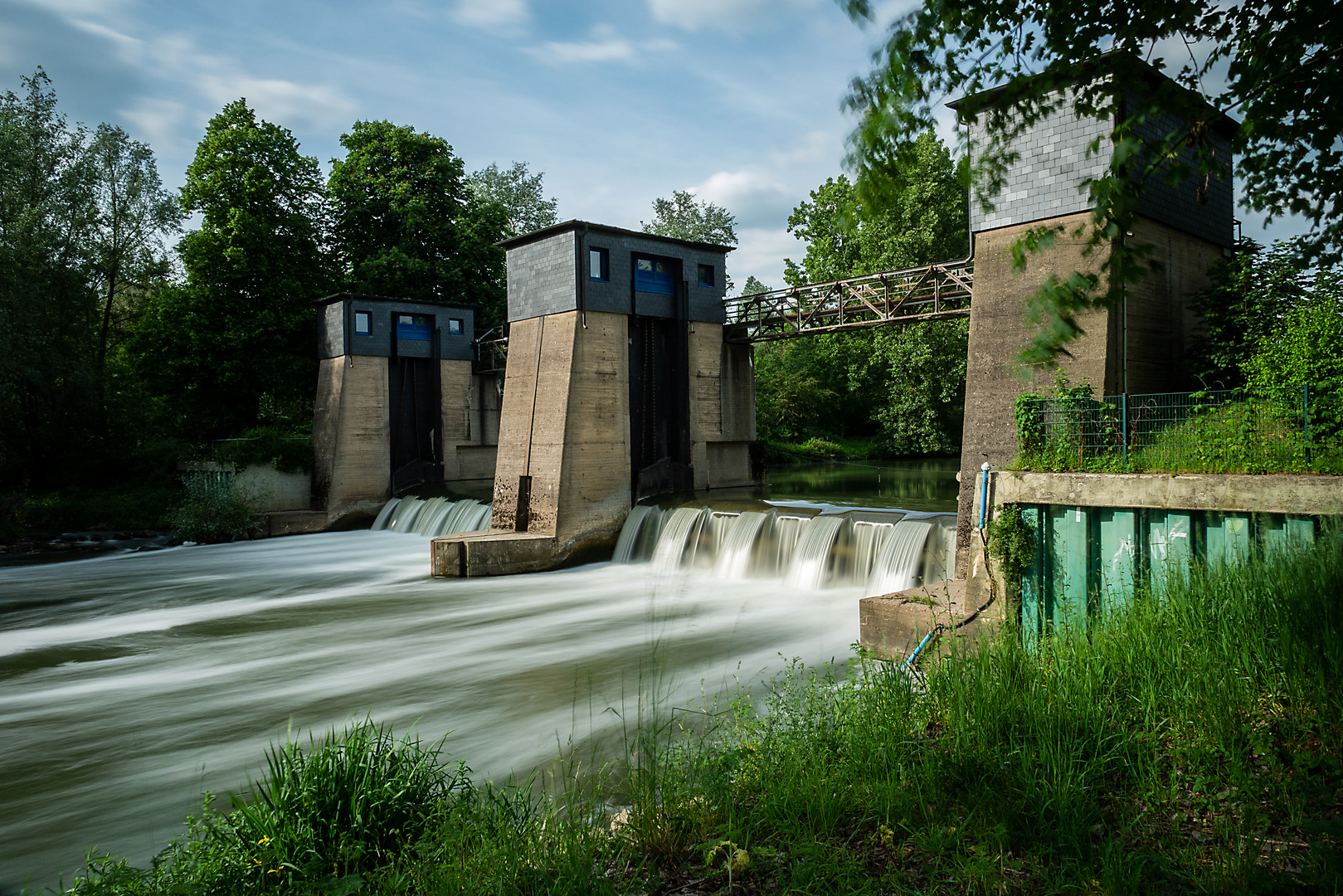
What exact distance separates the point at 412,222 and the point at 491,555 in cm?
2027

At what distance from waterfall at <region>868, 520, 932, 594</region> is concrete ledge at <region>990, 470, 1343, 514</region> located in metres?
4.44

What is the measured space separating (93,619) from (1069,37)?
1744 cm

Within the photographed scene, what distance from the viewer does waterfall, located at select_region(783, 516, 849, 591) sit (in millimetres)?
14797

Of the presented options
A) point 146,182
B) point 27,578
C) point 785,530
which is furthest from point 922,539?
point 146,182

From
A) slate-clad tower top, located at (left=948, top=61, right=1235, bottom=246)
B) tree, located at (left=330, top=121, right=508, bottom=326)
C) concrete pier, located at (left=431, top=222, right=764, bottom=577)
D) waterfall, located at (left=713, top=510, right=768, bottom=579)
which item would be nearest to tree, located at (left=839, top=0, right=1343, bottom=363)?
slate-clad tower top, located at (left=948, top=61, right=1235, bottom=246)

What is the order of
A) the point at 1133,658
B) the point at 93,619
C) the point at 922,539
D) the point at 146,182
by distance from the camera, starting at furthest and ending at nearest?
the point at 146,182
the point at 93,619
the point at 922,539
the point at 1133,658

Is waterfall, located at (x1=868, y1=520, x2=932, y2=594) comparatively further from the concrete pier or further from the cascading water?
the concrete pier

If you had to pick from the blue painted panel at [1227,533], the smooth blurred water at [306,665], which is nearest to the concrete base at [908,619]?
the smooth blurred water at [306,665]

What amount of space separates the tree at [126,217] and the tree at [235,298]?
5.70 feet

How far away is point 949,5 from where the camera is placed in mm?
3631

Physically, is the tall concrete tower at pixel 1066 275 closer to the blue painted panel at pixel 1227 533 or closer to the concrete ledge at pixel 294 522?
the blue painted panel at pixel 1227 533

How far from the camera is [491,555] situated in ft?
59.2

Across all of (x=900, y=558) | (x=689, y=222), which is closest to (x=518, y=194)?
(x=689, y=222)

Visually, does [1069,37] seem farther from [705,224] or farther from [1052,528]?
[705,224]
